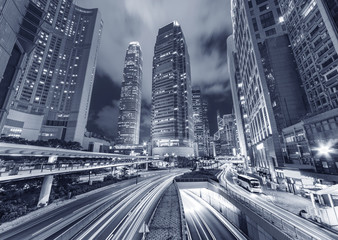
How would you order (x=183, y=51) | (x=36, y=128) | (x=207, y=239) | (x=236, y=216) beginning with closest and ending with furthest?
(x=207, y=239) → (x=236, y=216) → (x=36, y=128) → (x=183, y=51)

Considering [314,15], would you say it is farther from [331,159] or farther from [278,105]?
[331,159]

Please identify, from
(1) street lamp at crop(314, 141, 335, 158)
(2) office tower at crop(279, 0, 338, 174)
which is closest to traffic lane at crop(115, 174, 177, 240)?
(2) office tower at crop(279, 0, 338, 174)

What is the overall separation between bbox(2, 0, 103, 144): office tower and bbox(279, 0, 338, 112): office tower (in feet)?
427

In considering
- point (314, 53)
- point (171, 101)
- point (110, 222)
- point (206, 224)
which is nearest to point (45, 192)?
point (110, 222)

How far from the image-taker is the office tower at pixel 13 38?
29273mm

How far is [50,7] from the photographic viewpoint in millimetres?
124750

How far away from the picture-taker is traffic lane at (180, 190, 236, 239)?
23562mm

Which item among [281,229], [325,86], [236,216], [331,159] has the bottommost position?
[236,216]

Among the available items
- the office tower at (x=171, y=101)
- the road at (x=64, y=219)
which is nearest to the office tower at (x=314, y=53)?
the road at (x=64, y=219)

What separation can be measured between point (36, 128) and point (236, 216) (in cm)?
11690

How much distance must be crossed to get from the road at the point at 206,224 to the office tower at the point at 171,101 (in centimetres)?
8687

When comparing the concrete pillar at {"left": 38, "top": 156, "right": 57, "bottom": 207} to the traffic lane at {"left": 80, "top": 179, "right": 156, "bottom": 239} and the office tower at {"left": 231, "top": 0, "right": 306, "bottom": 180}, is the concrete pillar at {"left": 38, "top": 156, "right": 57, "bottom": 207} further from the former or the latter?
the office tower at {"left": 231, "top": 0, "right": 306, "bottom": 180}

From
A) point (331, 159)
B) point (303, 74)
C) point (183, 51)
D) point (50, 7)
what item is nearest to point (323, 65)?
point (303, 74)

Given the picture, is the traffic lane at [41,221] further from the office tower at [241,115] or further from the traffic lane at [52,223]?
the office tower at [241,115]
